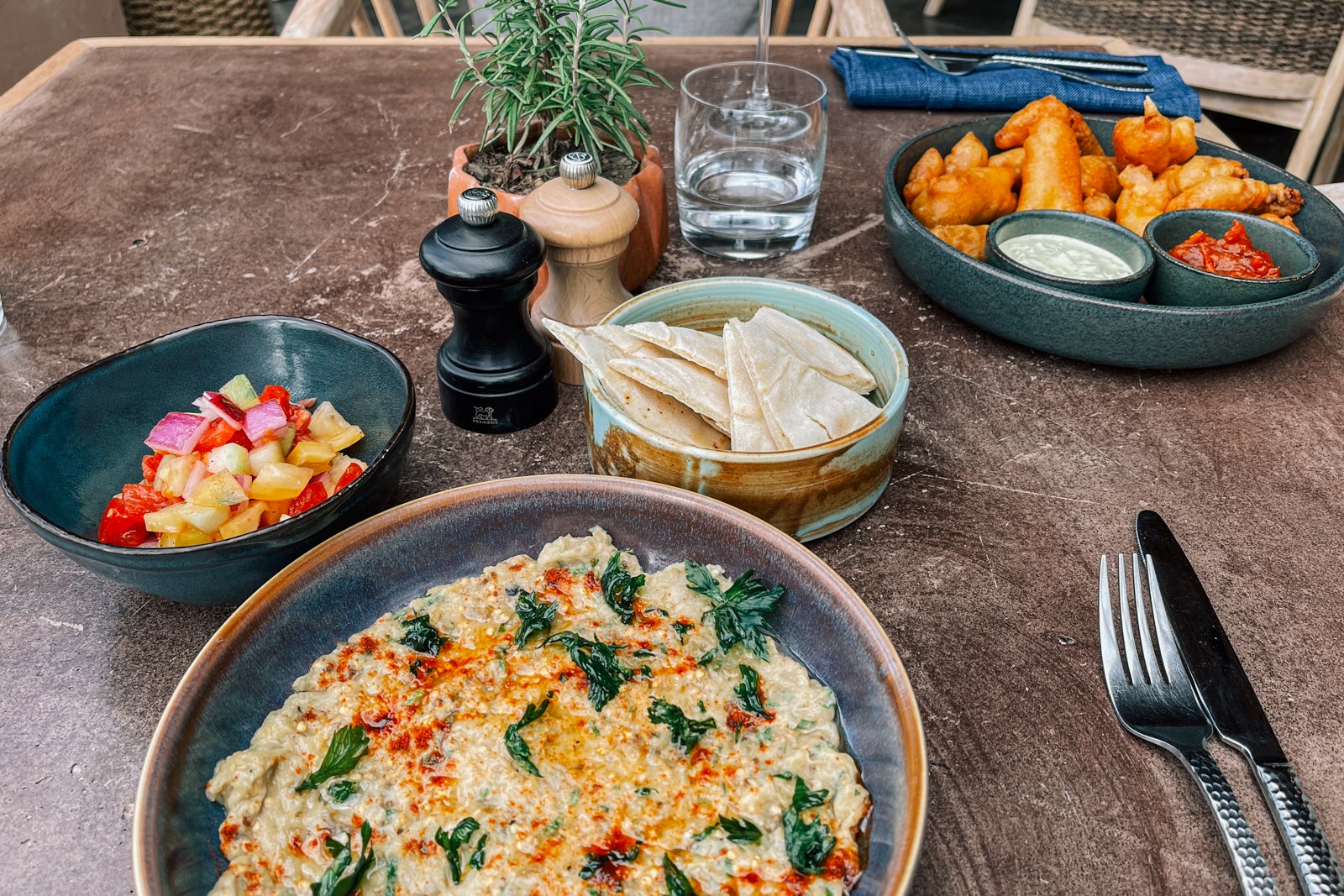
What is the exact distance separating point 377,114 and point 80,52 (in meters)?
1.15

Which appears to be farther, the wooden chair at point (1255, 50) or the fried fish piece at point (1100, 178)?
the wooden chair at point (1255, 50)

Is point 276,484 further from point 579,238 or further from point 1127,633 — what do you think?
point 1127,633

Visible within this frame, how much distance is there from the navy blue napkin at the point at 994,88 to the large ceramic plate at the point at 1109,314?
0.78 meters

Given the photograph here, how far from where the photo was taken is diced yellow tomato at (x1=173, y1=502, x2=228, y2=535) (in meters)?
1.18

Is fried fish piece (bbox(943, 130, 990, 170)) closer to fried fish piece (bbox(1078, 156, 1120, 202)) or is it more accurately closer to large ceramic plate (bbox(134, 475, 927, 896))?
fried fish piece (bbox(1078, 156, 1120, 202))

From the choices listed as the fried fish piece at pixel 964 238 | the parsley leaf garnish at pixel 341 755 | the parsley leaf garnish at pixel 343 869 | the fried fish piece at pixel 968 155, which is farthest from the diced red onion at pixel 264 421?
the fried fish piece at pixel 968 155

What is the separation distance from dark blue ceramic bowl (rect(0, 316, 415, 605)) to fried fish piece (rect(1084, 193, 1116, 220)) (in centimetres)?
151

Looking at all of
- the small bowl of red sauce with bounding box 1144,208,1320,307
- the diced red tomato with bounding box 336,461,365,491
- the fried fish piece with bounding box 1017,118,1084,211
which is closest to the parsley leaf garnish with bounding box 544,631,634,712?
the diced red tomato with bounding box 336,461,365,491

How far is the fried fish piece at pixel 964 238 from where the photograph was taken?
1.87 m

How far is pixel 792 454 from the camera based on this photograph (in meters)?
1.21

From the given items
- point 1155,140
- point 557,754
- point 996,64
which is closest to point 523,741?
point 557,754

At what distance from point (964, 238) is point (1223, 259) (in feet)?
1.55

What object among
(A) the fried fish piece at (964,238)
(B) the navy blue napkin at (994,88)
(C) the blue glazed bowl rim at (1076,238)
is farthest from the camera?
(B) the navy blue napkin at (994,88)

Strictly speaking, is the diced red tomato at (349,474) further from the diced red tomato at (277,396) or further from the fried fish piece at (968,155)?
the fried fish piece at (968,155)
